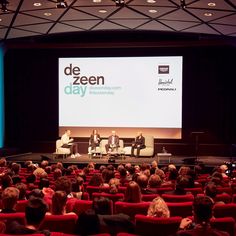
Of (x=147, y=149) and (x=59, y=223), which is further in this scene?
(x=147, y=149)

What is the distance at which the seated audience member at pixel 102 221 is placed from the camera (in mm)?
3570

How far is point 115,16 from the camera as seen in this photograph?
14094 millimetres

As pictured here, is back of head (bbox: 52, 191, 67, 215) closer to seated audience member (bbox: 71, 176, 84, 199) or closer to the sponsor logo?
seated audience member (bbox: 71, 176, 84, 199)

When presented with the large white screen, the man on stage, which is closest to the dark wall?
the large white screen

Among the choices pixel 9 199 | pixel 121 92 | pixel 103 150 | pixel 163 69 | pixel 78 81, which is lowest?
pixel 103 150

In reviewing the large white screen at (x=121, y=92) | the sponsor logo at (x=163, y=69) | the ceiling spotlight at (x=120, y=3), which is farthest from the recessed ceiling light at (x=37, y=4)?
the sponsor logo at (x=163, y=69)

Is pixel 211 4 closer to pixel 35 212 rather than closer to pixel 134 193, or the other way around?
pixel 134 193

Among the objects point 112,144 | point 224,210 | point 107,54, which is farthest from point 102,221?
point 107,54

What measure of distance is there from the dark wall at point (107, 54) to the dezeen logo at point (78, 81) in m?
0.61

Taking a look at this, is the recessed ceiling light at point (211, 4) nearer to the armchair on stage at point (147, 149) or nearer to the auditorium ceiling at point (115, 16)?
the auditorium ceiling at point (115, 16)

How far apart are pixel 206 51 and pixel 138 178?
36.1ft

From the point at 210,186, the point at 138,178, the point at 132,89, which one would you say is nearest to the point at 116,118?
the point at 132,89

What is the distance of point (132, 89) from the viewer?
17078mm

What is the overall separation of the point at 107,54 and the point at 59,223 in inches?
537
